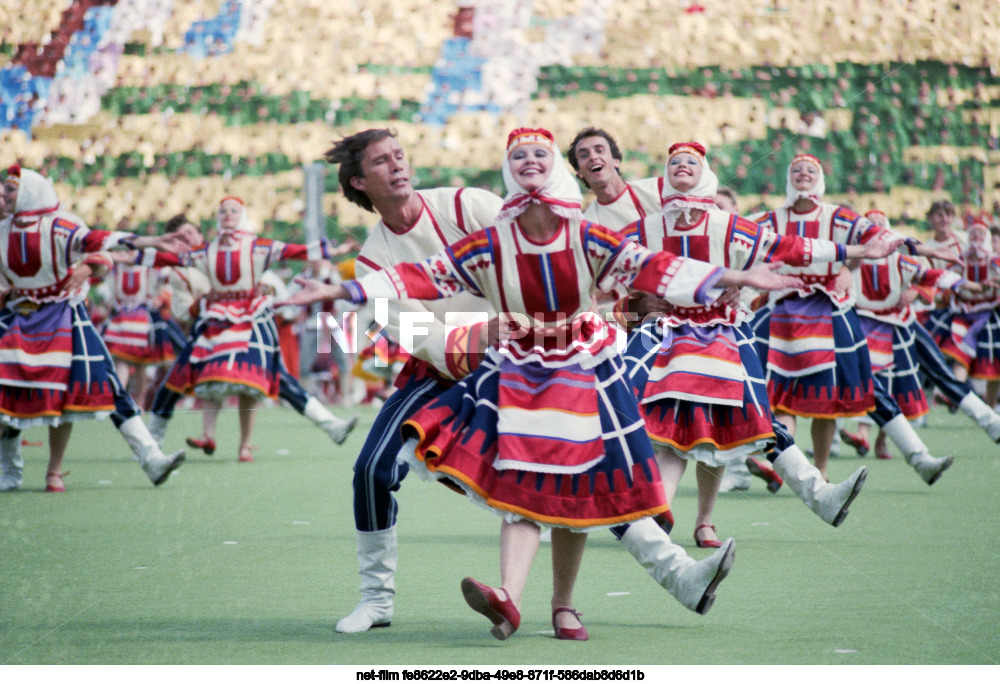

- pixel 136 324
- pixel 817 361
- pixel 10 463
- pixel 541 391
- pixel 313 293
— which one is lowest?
pixel 10 463

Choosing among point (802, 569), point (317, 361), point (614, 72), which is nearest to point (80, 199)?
point (317, 361)

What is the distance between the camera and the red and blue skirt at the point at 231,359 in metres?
8.07

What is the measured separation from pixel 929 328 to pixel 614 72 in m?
7.42

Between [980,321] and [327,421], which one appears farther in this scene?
[980,321]

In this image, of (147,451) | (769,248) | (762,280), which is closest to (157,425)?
(147,451)

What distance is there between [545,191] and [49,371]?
13.8ft

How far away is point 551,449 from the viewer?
3197 mm

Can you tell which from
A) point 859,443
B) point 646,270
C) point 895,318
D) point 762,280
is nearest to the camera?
point 762,280

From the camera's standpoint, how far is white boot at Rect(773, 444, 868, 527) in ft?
15.6

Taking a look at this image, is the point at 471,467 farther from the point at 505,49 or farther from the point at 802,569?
the point at 505,49

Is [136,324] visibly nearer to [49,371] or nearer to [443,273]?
[49,371]

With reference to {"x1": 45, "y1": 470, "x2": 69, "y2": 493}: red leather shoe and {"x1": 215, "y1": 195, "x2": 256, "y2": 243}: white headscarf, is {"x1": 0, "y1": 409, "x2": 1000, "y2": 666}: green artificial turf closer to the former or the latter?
{"x1": 45, "y1": 470, "x2": 69, "y2": 493}: red leather shoe

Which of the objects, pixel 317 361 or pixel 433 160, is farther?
pixel 433 160

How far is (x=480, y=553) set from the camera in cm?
482
